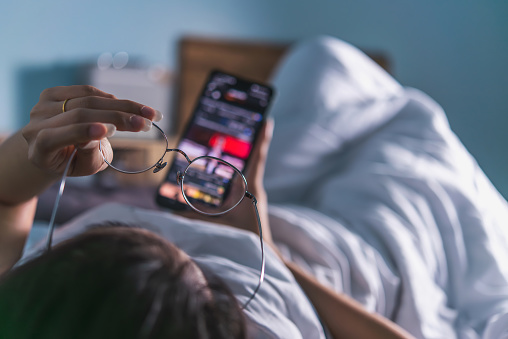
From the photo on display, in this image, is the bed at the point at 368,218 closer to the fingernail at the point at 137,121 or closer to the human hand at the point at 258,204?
the human hand at the point at 258,204

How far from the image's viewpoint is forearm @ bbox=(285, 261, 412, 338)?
1.77 ft

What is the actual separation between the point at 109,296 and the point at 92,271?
0.02 meters

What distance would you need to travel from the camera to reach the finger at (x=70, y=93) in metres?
0.41

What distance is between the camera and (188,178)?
20.1 inches

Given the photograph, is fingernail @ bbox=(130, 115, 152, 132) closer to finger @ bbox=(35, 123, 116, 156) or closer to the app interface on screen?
finger @ bbox=(35, 123, 116, 156)

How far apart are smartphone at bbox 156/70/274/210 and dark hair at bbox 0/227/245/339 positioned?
0.35 m

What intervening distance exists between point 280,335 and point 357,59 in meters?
0.79

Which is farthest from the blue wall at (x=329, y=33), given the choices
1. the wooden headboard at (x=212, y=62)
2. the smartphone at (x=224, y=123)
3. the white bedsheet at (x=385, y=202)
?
the smartphone at (x=224, y=123)

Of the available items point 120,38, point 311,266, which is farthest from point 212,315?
point 120,38

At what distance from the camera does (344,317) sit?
561 mm

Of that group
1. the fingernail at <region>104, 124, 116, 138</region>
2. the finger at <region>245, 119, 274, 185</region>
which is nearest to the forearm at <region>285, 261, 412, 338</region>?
the finger at <region>245, 119, 274, 185</region>

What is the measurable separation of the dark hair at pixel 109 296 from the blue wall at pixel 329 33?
2046 mm

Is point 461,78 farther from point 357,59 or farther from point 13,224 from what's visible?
point 13,224

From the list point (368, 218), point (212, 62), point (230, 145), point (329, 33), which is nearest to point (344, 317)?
point (368, 218)
